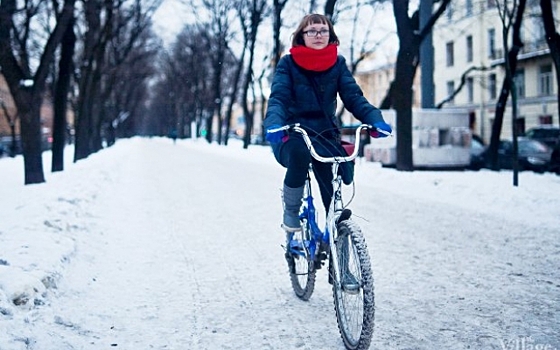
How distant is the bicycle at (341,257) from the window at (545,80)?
125ft

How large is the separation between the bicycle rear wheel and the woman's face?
128 centimetres

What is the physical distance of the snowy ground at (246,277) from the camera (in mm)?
3775

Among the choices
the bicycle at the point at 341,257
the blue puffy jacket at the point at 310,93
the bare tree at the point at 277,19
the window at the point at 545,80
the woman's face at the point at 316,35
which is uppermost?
the bare tree at the point at 277,19

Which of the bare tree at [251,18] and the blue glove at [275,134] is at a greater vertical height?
the bare tree at [251,18]

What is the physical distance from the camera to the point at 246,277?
Answer: 531cm

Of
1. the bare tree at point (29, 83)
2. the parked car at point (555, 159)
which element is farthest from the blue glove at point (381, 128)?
the parked car at point (555, 159)

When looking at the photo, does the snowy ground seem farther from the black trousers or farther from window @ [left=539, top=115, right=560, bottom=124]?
window @ [left=539, top=115, right=560, bottom=124]

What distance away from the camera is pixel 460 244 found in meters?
6.52

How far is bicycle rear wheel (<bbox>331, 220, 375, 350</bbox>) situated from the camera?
10.5 ft

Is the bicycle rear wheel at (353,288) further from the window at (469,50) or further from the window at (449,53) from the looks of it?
the window at (449,53)

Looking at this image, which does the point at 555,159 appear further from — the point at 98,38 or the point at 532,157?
the point at 98,38

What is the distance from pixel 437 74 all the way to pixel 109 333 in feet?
167

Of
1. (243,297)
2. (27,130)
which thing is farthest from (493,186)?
(27,130)

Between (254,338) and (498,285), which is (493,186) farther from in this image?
(254,338)
